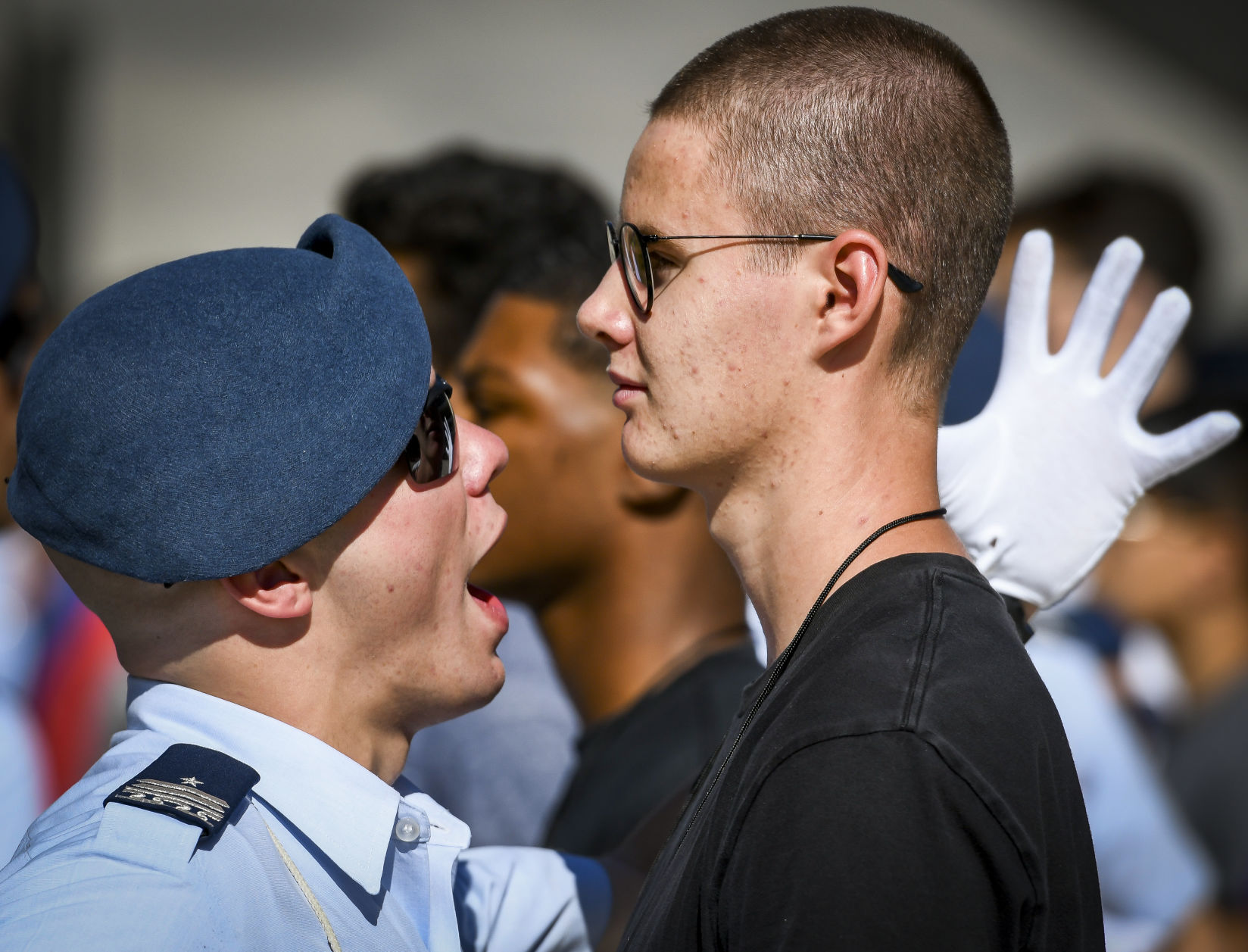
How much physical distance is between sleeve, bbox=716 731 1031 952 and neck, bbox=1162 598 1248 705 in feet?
12.7

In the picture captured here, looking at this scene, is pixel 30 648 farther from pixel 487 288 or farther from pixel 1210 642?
pixel 1210 642

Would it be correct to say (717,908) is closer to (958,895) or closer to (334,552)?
(958,895)

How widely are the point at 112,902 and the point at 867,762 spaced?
2.90ft

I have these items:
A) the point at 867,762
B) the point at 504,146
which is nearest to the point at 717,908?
the point at 867,762

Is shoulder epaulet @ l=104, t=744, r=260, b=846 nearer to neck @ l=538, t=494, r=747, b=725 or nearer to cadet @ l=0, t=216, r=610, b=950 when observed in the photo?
cadet @ l=0, t=216, r=610, b=950

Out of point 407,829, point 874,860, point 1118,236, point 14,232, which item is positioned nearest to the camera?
point 874,860

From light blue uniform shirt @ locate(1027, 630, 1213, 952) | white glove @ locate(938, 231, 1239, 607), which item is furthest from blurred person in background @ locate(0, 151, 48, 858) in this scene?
light blue uniform shirt @ locate(1027, 630, 1213, 952)

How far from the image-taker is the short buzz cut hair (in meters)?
1.70

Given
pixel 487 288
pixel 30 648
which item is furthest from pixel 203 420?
pixel 30 648

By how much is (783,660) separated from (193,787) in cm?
79

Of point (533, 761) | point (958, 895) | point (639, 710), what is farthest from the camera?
point (533, 761)

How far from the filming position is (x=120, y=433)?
159cm

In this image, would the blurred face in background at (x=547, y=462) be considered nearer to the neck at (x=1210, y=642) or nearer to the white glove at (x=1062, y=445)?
the white glove at (x=1062, y=445)

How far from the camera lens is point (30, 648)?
503 cm
